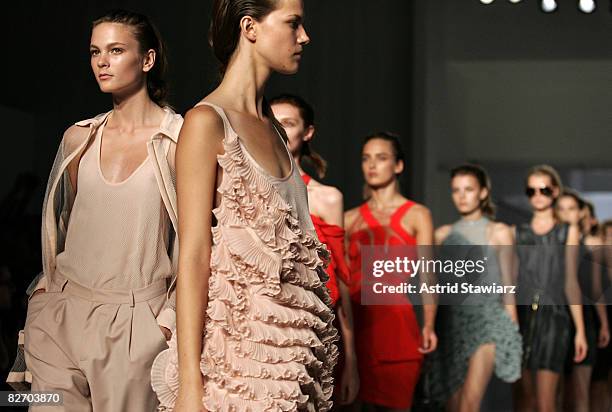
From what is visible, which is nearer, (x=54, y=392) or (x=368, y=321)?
(x=54, y=392)

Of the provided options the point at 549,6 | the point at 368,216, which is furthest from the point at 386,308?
the point at 549,6

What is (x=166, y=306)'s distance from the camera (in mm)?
2793

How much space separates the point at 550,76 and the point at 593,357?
4.90ft

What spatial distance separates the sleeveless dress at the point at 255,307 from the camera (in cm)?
198

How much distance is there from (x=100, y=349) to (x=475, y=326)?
10.2 ft

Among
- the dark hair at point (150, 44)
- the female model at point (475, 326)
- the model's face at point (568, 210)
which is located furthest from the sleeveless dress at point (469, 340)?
the dark hair at point (150, 44)

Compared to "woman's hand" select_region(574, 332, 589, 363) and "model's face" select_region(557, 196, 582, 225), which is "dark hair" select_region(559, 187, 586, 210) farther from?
"woman's hand" select_region(574, 332, 589, 363)

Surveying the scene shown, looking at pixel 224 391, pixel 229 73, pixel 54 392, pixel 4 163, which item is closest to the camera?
pixel 224 391

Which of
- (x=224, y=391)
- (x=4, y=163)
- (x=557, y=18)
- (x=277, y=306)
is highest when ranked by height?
(x=557, y=18)

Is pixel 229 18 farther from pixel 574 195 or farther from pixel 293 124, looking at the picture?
pixel 574 195

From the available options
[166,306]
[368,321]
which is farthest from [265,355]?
[368,321]

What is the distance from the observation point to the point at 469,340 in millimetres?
5523

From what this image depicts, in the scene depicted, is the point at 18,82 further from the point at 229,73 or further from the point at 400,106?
the point at 229,73

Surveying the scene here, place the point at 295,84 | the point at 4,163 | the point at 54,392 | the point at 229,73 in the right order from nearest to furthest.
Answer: the point at 229,73 → the point at 54,392 → the point at 4,163 → the point at 295,84
